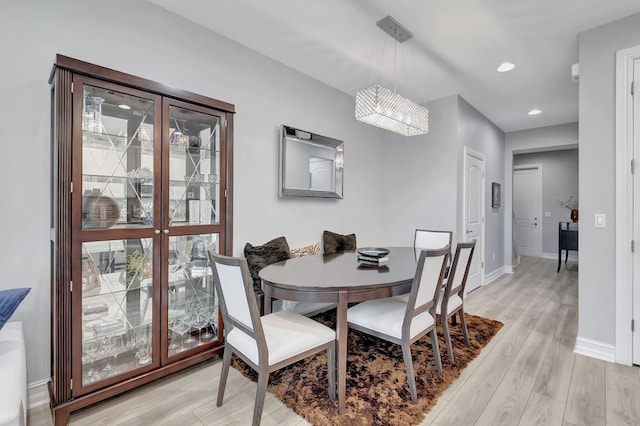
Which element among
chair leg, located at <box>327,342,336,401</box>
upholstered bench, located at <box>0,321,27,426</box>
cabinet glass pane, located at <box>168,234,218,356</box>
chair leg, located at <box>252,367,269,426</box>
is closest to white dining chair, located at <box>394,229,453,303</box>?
chair leg, located at <box>327,342,336,401</box>

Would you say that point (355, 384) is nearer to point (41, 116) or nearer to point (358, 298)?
point (358, 298)

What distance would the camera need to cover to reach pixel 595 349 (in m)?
2.37

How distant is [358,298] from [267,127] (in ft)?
6.32

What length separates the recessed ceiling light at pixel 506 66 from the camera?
3.04 metres

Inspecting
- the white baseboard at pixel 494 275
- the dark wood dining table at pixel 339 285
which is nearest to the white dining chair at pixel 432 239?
the dark wood dining table at pixel 339 285

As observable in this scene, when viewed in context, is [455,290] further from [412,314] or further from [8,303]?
[8,303]

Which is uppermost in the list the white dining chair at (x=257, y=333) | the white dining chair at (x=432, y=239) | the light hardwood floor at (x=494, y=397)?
the white dining chair at (x=432, y=239)

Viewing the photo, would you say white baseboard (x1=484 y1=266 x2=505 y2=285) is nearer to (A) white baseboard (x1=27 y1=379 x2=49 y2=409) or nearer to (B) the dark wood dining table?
(B) the dark wood dining table

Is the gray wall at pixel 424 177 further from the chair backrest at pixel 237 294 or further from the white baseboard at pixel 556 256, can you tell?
the white baseboard at pixel 556 256

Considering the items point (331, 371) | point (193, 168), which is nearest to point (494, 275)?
point (331, 371)

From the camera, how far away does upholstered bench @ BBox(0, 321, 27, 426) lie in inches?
41.2

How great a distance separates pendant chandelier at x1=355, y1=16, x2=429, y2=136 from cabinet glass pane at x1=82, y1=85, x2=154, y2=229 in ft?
4.98

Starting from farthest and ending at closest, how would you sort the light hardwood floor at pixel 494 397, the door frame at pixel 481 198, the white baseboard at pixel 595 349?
1. the door frame at pixel 481 198
2. the white baseboard at pixel 595 349
3. the light hardwood floor at pixel 494 397

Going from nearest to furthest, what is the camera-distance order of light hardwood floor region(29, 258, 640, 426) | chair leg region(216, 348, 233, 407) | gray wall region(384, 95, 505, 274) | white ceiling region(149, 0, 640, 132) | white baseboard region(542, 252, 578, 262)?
light hardwood floor region(29, 258, 640, 426), chair leg region(216, 348, 233, 407), white ceiling region(149, 0, 640, 132), gray wall region(384, 95, 505, 274), white baseboard region(542, 252, 578, 262)
